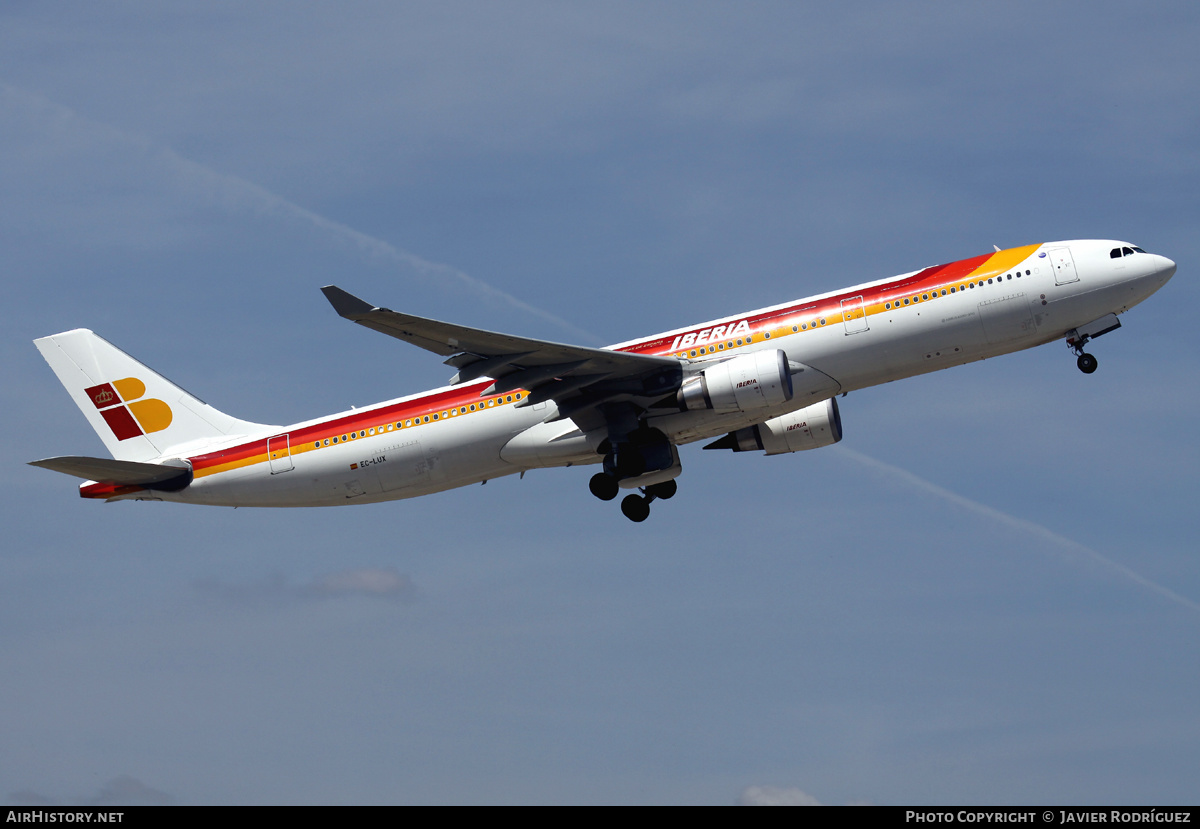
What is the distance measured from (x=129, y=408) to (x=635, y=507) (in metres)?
16.9

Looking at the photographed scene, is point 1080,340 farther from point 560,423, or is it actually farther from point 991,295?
point 560,423

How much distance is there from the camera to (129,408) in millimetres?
40688

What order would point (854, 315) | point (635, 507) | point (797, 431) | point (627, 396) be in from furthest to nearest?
point (635, 507), point (797, 431), point (627, 396), point (854, 315)

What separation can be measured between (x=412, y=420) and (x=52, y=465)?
10.0 m

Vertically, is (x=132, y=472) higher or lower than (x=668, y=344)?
lower

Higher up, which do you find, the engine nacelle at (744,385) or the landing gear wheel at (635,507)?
the engine nacelle at (744,385)

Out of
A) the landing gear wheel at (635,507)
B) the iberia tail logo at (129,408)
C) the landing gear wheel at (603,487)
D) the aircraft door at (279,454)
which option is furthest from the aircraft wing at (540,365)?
the iberia tail logo at (129,408)

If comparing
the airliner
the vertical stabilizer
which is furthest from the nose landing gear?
the vertical stabilizer

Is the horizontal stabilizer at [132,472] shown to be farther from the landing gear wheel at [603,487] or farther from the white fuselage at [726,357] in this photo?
the landing gear wheel at [603,487]

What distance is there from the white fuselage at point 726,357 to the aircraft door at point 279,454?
30 mm

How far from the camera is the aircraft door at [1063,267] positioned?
32.6 metres

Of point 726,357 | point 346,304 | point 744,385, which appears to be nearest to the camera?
point 346,304

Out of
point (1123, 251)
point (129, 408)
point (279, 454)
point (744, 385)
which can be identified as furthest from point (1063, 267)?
point (129, 408)

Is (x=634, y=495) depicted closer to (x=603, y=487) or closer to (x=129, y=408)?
(x=603, y=487)
